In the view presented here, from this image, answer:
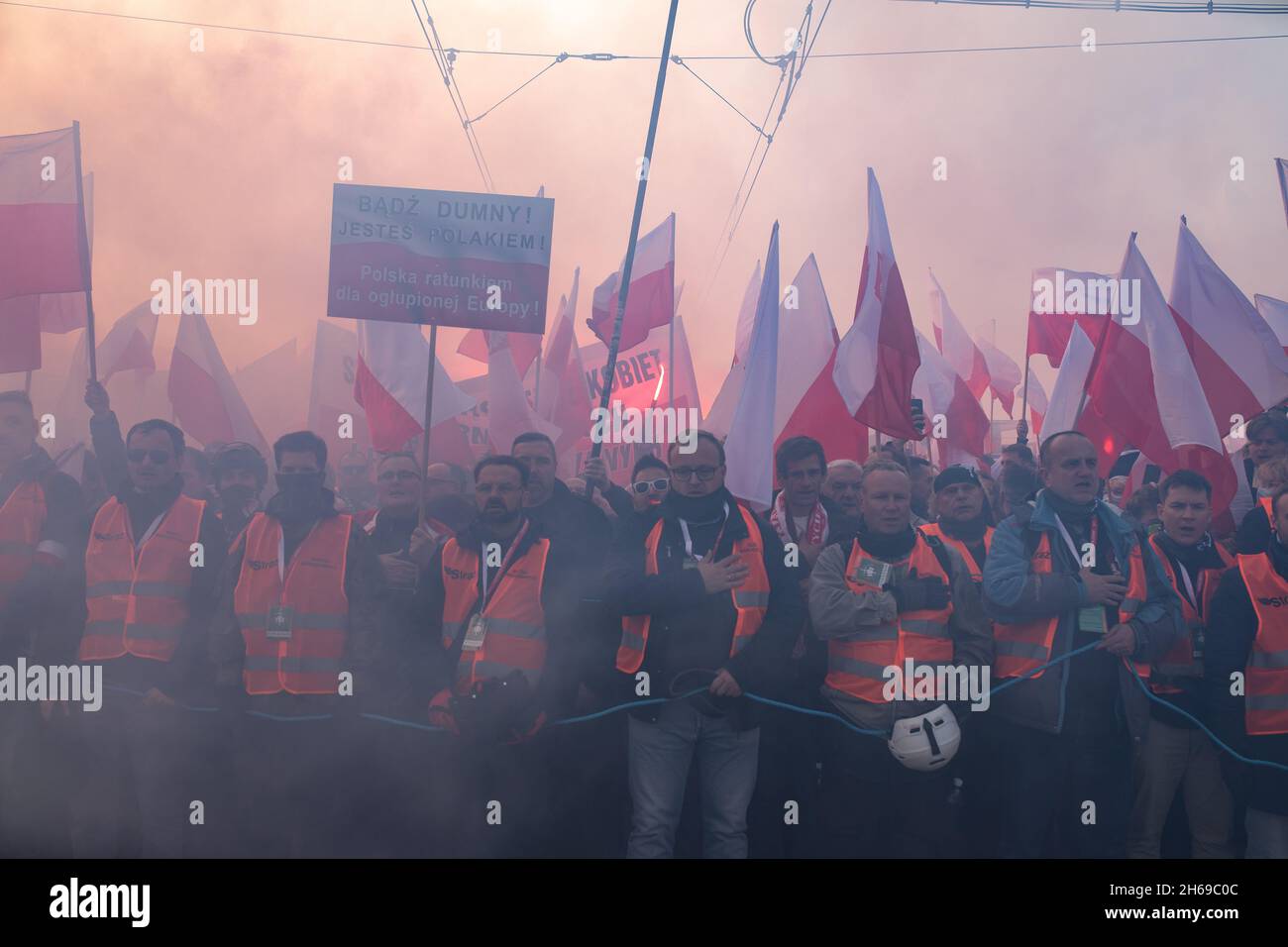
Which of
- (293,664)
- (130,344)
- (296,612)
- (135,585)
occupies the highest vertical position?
(130,344)

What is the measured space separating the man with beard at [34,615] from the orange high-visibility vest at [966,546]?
4.20 meters

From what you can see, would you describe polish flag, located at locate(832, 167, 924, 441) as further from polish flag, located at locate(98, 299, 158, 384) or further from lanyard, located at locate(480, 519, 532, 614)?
polish flag, located at locate(98, 299, 158, 384)

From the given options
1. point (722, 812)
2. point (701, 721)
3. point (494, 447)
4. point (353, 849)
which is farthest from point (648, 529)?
point (494, 447)

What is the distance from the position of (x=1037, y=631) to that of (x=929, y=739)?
755mm

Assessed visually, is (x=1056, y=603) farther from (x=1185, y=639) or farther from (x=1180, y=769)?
(x=1180, y=769)

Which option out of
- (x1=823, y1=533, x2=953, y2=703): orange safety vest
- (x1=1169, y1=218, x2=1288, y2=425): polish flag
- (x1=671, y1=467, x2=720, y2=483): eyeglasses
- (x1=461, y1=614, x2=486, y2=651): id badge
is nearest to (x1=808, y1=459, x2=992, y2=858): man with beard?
(x1=823, y1=533, x2=953, y2=703): orange safety vest

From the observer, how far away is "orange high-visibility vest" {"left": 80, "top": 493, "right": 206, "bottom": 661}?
4.46 metres

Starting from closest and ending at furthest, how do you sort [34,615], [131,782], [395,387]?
[131,782], [34,615], [395,387]

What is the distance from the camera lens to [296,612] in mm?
4340

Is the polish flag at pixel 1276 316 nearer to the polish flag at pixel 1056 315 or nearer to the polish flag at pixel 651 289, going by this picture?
the polish flag at pixel 1056 315

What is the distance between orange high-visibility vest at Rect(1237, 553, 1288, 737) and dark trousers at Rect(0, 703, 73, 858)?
5.24 m

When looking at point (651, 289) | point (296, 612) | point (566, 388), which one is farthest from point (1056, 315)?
point (296, 612)

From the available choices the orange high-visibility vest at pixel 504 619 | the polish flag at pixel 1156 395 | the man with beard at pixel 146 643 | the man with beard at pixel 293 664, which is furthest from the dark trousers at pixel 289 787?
the polish flag at pixel 1156 395

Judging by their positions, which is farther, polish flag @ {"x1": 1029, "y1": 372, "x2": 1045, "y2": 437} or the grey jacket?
polish flag @ {"x1": 1029, "y1": 372, "x2": 1045, "y2": 437}
